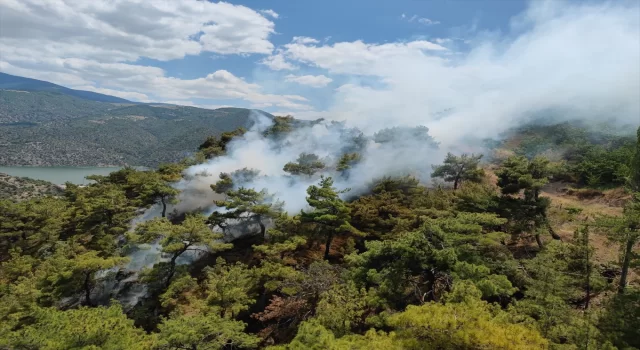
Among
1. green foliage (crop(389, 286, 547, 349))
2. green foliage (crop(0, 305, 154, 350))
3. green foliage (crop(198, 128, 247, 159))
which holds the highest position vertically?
green foliage (crop(198, 128, 247, 159))

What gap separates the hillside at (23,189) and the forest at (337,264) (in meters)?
49.4

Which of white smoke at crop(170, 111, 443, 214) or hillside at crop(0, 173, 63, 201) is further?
hillside at crop(0, 173, 63, 201)

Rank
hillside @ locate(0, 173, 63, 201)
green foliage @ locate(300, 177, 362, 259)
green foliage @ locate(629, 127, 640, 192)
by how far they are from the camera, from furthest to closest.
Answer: hillside @ locate(0, 173, 63, 201) < green foliage @ locate(300, 177, 362, 259) < green foliage @ locate(629, 127, 640, 192)

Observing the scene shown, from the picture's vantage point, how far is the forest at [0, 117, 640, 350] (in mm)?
11734

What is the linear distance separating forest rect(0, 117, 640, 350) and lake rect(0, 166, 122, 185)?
12216 centimetres

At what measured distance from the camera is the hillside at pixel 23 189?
7556 cm

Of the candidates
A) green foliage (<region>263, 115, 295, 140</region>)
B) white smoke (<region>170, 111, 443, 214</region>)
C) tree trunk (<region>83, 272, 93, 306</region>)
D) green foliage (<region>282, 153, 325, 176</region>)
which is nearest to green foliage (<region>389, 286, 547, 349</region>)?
tree trunk (<region>83, 272, 93, 306</region>)

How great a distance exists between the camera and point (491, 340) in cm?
865

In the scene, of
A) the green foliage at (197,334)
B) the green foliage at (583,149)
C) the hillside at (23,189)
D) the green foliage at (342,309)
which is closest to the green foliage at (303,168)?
the green foliage at (583,149)

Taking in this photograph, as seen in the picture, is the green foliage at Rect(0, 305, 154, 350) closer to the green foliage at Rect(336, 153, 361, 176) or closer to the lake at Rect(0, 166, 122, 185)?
the green foliage at Rect(336, 153, 361, 176)

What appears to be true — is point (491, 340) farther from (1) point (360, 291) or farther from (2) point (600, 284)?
(2) point (600, 284)

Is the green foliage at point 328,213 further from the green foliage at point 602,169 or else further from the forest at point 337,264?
the green foliage at point 602,169

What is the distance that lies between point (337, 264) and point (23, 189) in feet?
295

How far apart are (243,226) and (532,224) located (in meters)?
20.6
